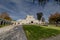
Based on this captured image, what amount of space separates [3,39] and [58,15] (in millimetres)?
26944

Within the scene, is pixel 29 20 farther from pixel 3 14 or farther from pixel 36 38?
pixel 36 38

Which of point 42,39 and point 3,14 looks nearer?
point 42,39

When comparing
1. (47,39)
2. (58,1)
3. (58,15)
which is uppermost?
(58,15)

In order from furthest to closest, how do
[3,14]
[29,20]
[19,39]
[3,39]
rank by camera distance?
[29,20]
[3,14]
[19,39]
[3,39]

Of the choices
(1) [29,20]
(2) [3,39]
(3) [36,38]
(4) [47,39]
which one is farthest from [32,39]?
(1) [29,20]

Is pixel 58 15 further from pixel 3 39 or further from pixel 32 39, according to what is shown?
pixel 3 39

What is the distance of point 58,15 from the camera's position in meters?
33.1

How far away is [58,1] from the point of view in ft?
12.6

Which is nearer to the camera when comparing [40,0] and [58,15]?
[40,0]

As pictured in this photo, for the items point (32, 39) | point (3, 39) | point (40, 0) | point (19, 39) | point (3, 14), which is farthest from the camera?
point (3, 14)

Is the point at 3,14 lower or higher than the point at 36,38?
higher

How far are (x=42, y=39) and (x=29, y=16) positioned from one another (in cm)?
3356

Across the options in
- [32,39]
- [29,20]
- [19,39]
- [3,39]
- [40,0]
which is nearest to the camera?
[40,0]

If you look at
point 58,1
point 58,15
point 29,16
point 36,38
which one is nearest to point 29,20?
point 29,16
